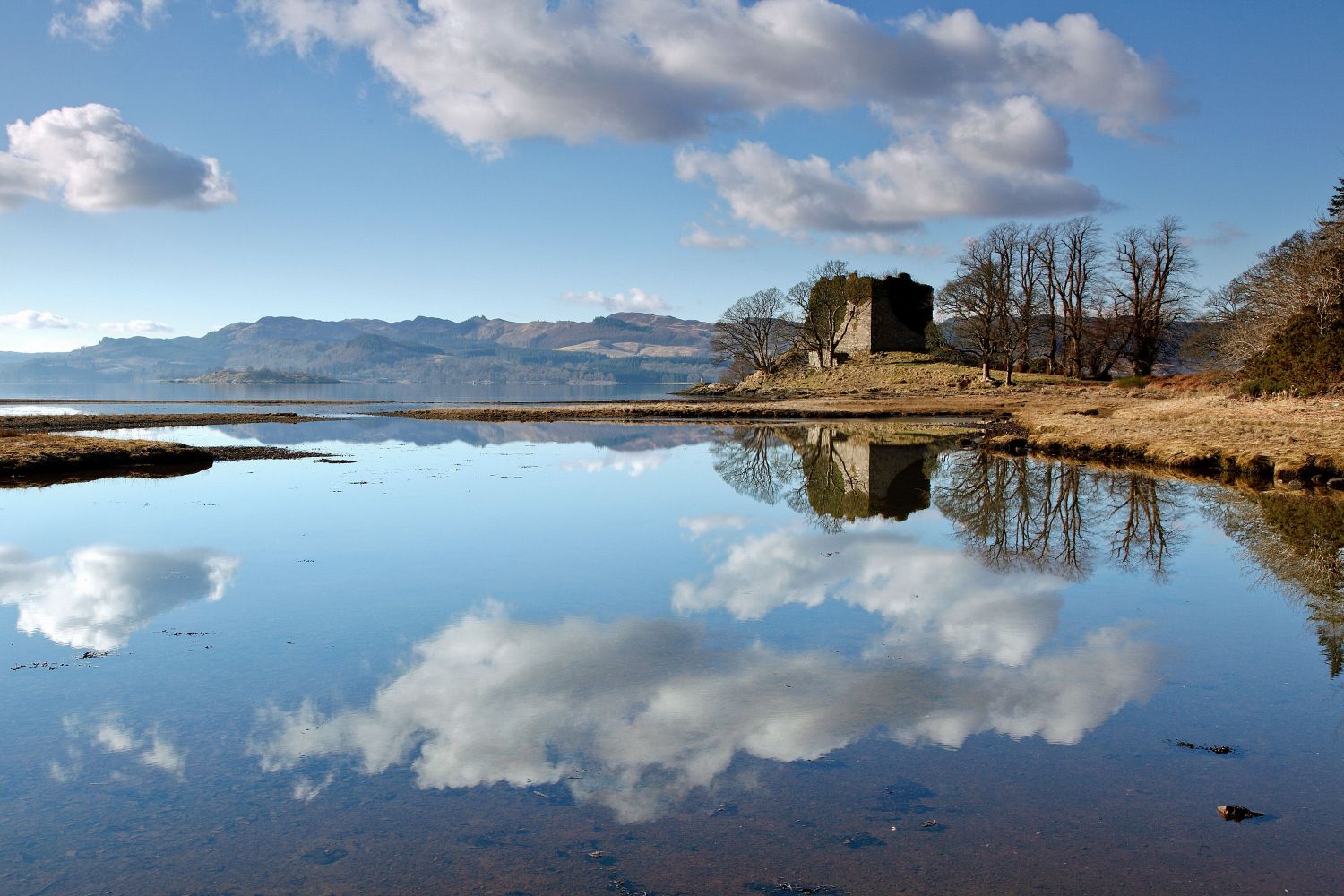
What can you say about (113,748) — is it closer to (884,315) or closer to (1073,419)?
(1073,419)

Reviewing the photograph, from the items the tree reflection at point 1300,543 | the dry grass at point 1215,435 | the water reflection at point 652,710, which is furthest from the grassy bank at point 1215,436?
the water reflection at point 652,710

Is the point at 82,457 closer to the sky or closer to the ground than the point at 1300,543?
closer to the sky

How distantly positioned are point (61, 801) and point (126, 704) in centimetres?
190

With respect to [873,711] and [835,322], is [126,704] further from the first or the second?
[835,322]

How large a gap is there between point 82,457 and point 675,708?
28903 millimetres

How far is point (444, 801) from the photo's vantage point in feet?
18.0

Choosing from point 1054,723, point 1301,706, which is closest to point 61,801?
point 1054,723

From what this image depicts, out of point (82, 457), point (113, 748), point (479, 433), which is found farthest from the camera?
point (479, 433)

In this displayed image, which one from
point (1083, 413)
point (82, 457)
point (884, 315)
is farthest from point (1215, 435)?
point (884, 315)

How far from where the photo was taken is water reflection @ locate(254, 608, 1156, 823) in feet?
19.6

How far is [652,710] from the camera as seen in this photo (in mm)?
6988

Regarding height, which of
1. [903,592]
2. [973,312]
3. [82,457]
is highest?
[973,312]

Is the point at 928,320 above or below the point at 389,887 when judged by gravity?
above

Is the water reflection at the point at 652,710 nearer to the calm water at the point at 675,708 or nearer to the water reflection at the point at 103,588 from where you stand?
the calm water at the point at 675,708
